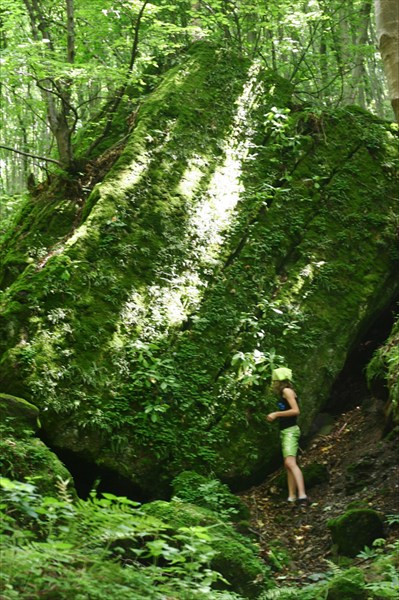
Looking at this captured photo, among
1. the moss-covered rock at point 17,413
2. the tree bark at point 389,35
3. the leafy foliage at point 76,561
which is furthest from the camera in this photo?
the tree bark at point 389,35

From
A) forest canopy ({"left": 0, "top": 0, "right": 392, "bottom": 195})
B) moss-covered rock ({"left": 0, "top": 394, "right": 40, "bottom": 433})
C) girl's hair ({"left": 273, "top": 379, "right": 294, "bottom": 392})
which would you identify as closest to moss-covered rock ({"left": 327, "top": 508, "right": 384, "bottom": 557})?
girl's hair ({"left": 273, "top": 379, "right": 294, "bottom": 392})

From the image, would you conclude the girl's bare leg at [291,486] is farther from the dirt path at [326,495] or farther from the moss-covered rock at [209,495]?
the moss-covered rock at [209,495]

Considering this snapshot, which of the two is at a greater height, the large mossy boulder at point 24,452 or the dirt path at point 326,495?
the large mossy boulder at point 24,452

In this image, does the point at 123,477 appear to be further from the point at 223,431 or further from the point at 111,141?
the point at 111,141

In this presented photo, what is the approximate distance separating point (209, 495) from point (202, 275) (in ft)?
9.68

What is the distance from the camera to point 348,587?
4.37m

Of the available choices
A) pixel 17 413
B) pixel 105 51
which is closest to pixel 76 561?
pixel 17 413

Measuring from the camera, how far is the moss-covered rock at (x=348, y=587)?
4.34m

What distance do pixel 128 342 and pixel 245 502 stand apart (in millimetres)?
2212

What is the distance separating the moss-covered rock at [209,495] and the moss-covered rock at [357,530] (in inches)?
39.5

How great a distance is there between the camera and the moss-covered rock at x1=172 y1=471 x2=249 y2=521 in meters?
6.12

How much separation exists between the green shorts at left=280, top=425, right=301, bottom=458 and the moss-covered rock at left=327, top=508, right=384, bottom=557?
1.40m

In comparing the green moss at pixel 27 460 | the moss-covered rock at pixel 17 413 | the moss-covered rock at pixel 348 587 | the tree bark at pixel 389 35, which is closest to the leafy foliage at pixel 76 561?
the moss-covered rock at pixel 348 587

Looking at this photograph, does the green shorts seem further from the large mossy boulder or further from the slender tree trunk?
the slender tree trunk
